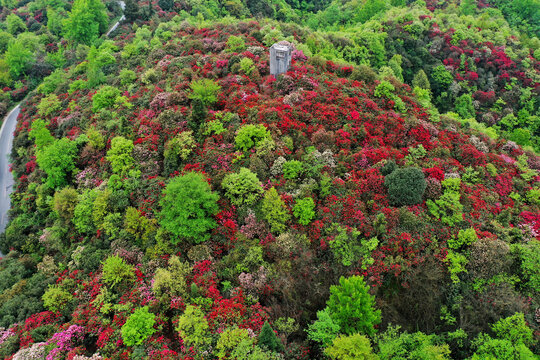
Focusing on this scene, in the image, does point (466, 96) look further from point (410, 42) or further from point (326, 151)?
point (326, 151)

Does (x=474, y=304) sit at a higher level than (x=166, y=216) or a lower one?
lower

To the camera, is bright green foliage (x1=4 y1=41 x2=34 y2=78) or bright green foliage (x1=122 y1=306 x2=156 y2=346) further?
bright green foliage (x1=4 y1=41 x2=34 y2=78)

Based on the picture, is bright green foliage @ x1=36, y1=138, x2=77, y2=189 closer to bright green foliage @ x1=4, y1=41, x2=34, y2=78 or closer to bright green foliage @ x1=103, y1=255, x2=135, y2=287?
bright green foliage @ x1=103, y1=255, x2=135, y2=287

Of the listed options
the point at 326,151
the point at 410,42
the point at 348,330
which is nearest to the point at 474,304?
the point at 348,330

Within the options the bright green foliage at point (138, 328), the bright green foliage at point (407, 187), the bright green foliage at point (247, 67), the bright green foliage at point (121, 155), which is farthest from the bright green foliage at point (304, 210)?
the bright green foliage at point (247, 67)

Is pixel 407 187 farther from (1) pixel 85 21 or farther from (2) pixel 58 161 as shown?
(1) pixel 85 21

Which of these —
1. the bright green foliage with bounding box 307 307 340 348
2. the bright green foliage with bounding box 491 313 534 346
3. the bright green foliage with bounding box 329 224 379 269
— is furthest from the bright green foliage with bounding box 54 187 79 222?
the bright green foliage with bounding box 491 313 534 346
